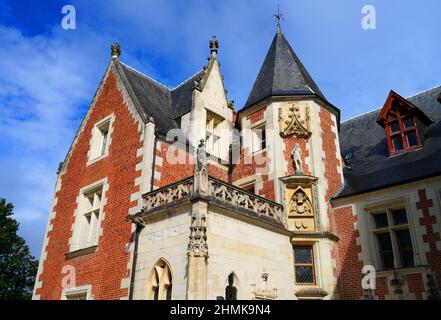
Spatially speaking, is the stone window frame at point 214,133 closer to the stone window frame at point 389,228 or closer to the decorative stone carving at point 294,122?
the decorative stone carving at point 294,122

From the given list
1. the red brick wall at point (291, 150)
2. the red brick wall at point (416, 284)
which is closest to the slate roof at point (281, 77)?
the red brick wall at point (291, 150)

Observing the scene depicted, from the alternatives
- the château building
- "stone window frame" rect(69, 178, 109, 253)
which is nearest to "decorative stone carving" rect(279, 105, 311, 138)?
the château building

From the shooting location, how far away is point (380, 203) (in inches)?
468

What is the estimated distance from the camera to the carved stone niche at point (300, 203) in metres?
12.2

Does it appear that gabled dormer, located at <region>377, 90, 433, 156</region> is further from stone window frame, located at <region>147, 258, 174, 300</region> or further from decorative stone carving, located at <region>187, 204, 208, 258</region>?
stone window frame, located at <region>147, 258, 174, 300</region>

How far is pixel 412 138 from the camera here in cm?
1337

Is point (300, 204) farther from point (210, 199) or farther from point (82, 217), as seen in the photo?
point (82, 217)

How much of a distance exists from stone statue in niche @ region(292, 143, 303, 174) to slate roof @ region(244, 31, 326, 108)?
2064mm

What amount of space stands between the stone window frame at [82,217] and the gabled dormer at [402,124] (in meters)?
9.15

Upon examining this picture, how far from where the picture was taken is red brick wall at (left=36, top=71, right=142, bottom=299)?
1158cm

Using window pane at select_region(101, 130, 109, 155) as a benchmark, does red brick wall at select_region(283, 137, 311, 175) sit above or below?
below

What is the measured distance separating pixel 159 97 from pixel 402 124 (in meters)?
8.59

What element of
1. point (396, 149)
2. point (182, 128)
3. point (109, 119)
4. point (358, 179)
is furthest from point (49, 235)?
point (396, 149)
